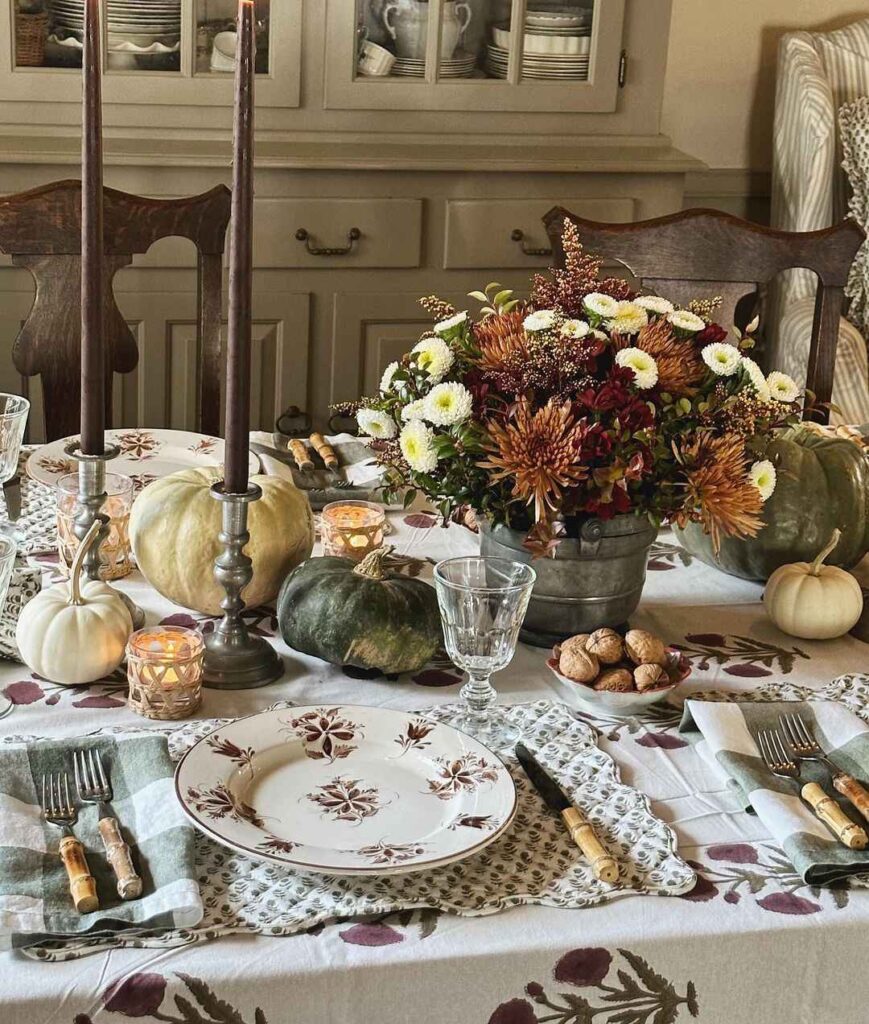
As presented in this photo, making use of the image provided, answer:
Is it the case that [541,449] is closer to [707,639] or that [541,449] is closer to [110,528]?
[707,639]

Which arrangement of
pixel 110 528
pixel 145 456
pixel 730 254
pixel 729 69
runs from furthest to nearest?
1. pixel 729 69
2. pixel 730 254
3. pixel 145 456
4. pixel 110 528

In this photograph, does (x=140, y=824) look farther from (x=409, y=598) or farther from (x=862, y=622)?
(x=862, y=622)

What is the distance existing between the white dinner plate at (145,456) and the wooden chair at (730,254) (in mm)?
628

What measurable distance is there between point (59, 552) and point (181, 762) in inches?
18.2

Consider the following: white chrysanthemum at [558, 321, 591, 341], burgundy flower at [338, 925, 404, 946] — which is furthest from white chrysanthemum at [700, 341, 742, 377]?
burgundy flower at [338, 925, 404, 946]

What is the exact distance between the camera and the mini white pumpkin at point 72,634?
3.40 feet

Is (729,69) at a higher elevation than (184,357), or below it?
higher

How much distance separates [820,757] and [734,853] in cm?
14

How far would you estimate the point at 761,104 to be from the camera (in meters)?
3.18

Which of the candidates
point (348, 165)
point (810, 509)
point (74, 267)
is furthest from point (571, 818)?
point (348, 165)

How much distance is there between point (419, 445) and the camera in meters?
1.07

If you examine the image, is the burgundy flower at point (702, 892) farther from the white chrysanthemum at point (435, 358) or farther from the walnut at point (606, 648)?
the white chrysanthemum at point (435, 358)

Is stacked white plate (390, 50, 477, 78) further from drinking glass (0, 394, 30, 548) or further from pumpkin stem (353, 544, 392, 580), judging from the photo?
pumpkin stem (353, 544, 392, 580)

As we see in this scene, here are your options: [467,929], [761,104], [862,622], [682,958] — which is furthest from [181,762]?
[761,104]
